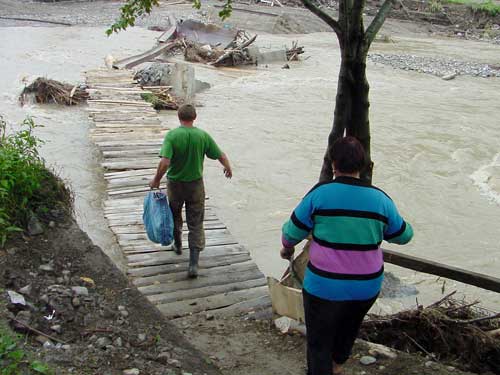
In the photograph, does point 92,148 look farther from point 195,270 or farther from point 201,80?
point 201,80

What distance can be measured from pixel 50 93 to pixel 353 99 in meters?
11.9

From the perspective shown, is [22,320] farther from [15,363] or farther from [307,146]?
[307,146]

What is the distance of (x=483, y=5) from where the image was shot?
39656 millimetres

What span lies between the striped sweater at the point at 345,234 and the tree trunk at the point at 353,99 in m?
2.01

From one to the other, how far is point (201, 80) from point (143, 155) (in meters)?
10.7

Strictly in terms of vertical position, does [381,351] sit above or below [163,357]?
below

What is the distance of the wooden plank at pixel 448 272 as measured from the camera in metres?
4.40

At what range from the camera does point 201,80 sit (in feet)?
66.3

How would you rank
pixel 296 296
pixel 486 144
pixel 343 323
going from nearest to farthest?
pixel 343 323
pixel 296 296
pixel 486 144

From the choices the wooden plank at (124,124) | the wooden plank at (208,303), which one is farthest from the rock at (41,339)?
the wooden plank at (124,124)

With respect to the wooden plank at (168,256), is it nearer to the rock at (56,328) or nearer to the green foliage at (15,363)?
the rock at (56,328)

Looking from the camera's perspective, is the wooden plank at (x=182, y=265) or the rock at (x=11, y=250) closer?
the rock at (x=11, y=250)

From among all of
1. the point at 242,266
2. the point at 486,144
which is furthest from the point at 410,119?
the point at 242,266

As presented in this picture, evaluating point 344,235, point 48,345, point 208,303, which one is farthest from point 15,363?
point 208,303
